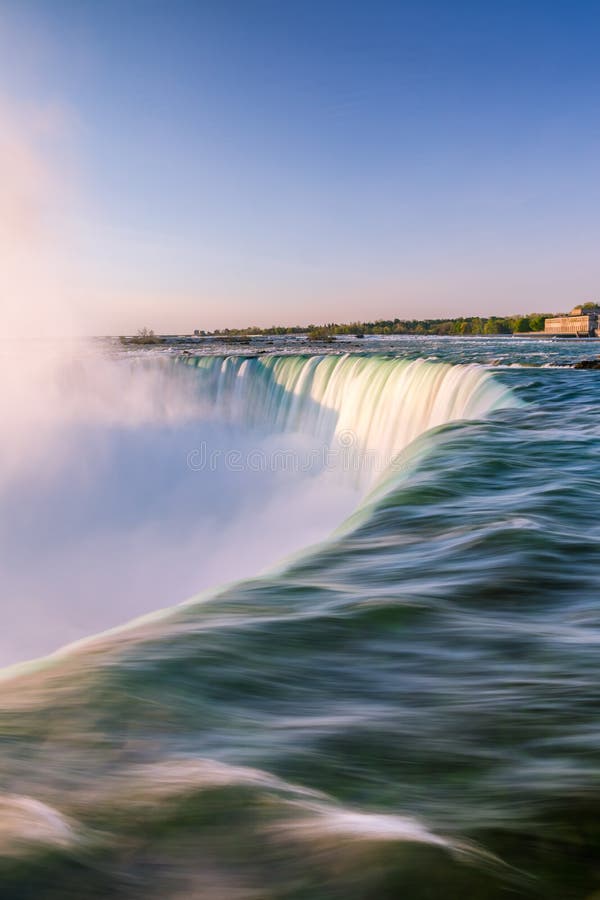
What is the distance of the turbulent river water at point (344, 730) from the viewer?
1.81 metres

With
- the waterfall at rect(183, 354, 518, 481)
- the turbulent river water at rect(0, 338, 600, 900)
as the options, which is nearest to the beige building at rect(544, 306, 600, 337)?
the waterfall at rect(183, 354, 518, 481)

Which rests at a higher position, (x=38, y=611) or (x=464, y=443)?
(x=464, y=443)

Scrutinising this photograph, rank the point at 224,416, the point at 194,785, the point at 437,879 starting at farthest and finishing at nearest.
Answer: the point at 224,416 < the point at 194,785 < the point at 437,879

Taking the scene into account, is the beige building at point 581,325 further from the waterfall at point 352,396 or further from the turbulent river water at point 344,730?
the turbulent river water at point 344,730

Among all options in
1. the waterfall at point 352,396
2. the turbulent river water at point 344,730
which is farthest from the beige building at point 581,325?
the turbulent river water at point 344,730

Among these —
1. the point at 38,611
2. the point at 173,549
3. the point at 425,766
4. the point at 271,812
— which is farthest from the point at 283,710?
the point at 173,549

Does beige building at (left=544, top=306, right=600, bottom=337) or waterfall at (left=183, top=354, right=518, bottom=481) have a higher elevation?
beige building at (left=544, top=306, right=600, bottom=337)

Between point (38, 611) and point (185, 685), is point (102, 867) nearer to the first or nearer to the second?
point (185, 685)

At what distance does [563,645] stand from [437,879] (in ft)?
7.17

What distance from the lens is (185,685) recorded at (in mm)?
3234

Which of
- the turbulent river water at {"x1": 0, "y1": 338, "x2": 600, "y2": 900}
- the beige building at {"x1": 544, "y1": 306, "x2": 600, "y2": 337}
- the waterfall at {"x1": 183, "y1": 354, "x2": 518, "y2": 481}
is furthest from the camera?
the beige building at {"x1": 544, "y1": 306, "x2": 600, "y2": 337}

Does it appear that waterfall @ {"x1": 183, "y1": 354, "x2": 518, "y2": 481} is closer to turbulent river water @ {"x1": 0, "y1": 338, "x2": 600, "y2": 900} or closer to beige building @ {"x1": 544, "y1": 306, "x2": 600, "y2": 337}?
turbulent river water @ {"x1": 0, "y1": 338, "x2": 600, "y2": 900}

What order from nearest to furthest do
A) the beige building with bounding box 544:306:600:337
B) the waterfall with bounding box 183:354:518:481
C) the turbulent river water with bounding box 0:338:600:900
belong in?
the turbulent river water with bounding box 0:338:600:900 < the waterfall with bounding box 183:354:518:481 < the beige building with bounding box 544:306:600:337

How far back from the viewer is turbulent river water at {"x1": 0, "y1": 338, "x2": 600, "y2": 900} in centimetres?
181
